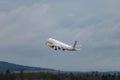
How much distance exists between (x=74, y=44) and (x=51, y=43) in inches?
353

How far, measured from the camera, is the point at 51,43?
572ft

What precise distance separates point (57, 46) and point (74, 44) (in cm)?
1027

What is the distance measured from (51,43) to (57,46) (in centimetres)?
457

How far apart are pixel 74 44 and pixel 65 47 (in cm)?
617

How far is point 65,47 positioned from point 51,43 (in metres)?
4.86

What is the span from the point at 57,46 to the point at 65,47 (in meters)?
4.19

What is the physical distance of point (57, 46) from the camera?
17025 cm

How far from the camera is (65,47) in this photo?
174 m

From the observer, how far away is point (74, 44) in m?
179
